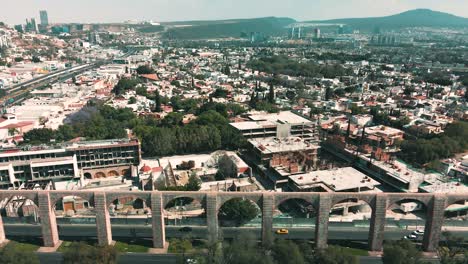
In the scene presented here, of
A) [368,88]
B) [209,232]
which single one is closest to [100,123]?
[209,232]

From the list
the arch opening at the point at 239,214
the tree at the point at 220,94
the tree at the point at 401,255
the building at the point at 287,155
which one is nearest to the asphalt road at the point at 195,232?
the arch opening at the point at 239,214

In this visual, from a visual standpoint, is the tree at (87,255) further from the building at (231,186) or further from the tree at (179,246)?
the building at (231,186)

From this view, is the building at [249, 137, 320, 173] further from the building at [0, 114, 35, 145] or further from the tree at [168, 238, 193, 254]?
the building at [0, 114, 35, 145]

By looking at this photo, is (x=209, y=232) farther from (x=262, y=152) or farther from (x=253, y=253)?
(x=262, y=152)

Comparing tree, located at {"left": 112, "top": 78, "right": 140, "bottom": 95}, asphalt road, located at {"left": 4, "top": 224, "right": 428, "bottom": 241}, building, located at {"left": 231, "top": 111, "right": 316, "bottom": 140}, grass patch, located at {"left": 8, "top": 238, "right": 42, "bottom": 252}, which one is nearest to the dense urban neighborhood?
asphalt road, located at {"left": 4, "top": 224, "right": 428, "bottom": 241}

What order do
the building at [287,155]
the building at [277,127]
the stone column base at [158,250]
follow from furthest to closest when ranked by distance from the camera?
1. the building at [277,127]
2. the building at [287,155]
3. the stone column base at [158,250]

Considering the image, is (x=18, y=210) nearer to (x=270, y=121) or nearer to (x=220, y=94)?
(x=270, y=121)

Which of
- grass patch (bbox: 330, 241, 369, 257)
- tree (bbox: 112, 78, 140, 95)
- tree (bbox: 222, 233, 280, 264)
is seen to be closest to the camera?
tree (bbox: 222, 233, 280, 264)
